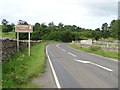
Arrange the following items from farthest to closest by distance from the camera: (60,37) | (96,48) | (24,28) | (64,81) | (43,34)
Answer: (43,34)
(60,37)
(96,48)
(24,28)
(64,81)

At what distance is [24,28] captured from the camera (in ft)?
74.6

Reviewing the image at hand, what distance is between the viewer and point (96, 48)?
92.8 ft

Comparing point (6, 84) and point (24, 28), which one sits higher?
point (24, 28)

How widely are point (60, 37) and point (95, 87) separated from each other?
96.9 m

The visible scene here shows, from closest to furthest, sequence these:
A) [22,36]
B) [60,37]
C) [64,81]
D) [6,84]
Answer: [6,84]
[64,81]
[22,36]
[60,37]

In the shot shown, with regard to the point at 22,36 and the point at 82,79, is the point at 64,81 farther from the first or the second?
the point at 22,36

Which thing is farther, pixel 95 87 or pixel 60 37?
pixel 60 37

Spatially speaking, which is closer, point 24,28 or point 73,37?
point 24,28

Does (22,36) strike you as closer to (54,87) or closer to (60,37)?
(60,37)

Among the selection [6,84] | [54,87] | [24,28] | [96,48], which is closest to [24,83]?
[6,84]

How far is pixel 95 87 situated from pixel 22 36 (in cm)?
7304

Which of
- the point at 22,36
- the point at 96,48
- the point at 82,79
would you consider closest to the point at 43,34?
the point at 22,36

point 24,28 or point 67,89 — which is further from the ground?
point 24,28

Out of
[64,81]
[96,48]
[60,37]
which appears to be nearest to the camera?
[64,81]
